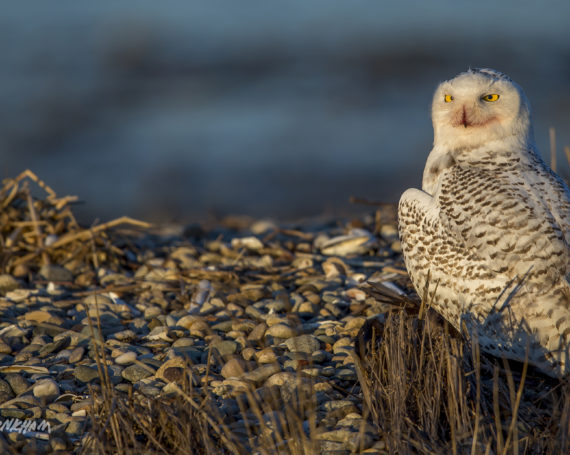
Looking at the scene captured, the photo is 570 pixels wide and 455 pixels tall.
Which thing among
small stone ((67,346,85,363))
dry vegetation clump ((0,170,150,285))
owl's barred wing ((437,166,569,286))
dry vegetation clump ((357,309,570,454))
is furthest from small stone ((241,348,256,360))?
dry vegetation clump ((0,170,150,285))

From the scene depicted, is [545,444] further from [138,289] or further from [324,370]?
[138,289]

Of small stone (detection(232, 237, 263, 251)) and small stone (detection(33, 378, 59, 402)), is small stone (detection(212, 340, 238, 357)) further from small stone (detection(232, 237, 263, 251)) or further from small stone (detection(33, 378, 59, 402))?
small stone (detection(232, 237, 263, 251))

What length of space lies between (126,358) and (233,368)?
23.4 inches

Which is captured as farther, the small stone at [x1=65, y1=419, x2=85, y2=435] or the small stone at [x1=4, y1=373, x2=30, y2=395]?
the small stone at [x1=4, y1=373, x2=30, y2=395]

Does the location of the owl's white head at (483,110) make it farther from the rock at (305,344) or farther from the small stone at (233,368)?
the small stone at (233,368)

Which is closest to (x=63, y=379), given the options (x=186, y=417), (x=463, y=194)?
(x=186, y=417)

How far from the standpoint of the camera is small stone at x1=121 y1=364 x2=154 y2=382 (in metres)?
3.41

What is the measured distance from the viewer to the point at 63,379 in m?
3.45

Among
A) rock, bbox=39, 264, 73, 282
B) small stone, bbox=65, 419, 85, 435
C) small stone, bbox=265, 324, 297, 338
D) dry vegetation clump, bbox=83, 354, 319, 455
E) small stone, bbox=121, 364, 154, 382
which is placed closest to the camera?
dry vegetation clump, bbox=83, 354, 319, 455

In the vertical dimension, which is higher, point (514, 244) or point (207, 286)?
point (514, 244)

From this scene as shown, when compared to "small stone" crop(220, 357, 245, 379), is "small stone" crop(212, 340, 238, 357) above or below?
below

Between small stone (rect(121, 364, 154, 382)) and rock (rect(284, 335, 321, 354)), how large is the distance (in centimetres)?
75

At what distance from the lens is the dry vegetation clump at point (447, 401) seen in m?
2.62

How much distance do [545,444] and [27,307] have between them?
10.3 ft
